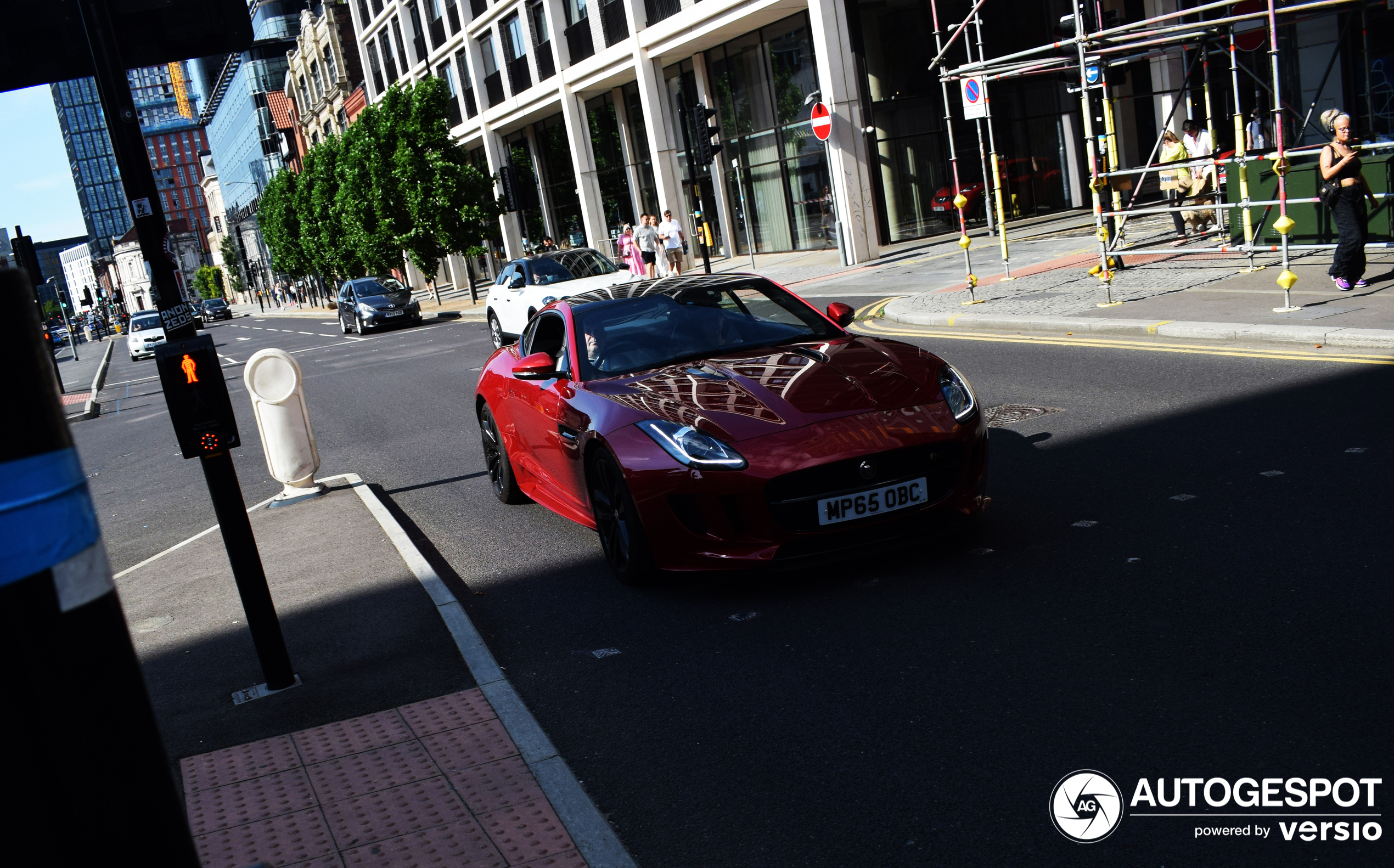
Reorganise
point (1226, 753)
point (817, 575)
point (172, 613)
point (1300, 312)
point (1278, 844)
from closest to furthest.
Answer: point (1278, 844) → point (1226, 753) → point (817, 575) → point (172, 613) → point (1300, 312)

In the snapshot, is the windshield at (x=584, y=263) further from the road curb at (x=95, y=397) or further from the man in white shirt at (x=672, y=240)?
the road curb at (x=95, y=397)

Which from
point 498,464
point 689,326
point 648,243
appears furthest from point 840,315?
point 648,243

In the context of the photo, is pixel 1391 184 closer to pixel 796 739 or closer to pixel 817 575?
pixel 817 575

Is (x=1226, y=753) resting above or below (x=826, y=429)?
below

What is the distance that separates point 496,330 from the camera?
78.2ft

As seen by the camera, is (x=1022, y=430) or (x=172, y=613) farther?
(x=1022, y=430)

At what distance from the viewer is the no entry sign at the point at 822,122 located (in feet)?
76.6

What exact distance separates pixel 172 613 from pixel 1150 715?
5.21 metres

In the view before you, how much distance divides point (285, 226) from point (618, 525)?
70.3 metres

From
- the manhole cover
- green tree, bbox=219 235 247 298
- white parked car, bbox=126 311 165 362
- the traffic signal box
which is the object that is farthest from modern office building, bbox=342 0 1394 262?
green tree, bbox=219 235 247 298

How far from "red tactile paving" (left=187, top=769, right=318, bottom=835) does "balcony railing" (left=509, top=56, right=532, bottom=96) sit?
41986 mm

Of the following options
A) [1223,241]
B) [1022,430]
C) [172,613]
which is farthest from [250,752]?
[1223,241]

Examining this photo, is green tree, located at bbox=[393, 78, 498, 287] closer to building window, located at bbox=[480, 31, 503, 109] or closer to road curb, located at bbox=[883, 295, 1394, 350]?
building window, located at bbox=[480, 31, 503, 109]

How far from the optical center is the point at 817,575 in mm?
5625
